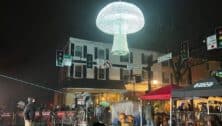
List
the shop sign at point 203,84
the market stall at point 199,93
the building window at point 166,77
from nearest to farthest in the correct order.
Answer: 1. the market stall at point 199,93
2. the shop sign at point 203,84
3. the building window at point 166,77

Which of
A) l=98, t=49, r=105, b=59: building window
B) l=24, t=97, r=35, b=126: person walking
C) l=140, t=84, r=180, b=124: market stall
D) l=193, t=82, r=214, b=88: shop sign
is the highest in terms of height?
l=98, t=49, r=105, b=59: building window

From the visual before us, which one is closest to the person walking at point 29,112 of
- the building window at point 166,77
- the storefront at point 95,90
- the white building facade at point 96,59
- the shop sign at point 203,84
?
the shop sign at point 203,84

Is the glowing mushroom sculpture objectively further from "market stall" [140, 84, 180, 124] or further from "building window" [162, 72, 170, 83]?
"building window" [162, 72, 170, 83]

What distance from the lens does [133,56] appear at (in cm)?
4962

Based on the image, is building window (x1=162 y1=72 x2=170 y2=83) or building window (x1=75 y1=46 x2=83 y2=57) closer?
building window (x1=75 y1=46 x2=83 y2=57)

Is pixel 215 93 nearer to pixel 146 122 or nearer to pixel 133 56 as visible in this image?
pixel 146 122

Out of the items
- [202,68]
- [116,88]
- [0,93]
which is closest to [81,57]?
[116,88]

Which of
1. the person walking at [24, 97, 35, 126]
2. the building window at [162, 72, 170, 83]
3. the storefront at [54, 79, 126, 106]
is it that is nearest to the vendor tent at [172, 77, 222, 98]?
the person walking at [24, 97, 35, 126]

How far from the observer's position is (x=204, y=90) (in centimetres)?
1060

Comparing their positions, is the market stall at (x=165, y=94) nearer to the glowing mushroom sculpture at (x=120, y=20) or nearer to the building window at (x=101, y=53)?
the glowing mushroom sculpture at (x=120, y=20)

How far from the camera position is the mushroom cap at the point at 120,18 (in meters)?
14.5

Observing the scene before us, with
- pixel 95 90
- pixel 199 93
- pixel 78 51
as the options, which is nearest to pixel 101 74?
pixel 95 90

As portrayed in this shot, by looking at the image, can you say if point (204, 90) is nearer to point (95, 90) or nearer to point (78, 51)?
point (95, 90)

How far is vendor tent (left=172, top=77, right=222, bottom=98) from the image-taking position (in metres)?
10.2
